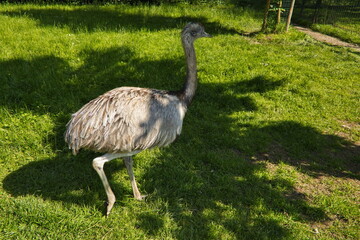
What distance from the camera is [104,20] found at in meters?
9.43

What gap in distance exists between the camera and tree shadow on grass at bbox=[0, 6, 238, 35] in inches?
339

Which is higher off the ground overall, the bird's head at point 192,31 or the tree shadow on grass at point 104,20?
the bird's head at point 192,31

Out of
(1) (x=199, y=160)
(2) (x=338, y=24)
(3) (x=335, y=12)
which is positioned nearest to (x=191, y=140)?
(1) (x=199, y=160)

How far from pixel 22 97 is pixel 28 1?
27.8 ft

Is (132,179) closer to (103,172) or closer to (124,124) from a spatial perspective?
(103,172)

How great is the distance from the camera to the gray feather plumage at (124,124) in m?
3.44

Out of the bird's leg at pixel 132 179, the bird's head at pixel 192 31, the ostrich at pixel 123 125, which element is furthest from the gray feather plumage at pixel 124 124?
the bird's head at pixel 192 31

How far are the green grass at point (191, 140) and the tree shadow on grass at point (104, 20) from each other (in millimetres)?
103

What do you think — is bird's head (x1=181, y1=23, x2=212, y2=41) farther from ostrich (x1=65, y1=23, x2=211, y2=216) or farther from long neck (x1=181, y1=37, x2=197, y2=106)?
ostrich (x1=65, y1=23, x2=211, y2=216)

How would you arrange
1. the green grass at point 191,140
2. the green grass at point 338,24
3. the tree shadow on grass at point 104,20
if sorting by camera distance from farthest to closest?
1. the green grass at point 338,24
2. the tree shadow on grass at point 104,20
3. the green grass at point 191,140

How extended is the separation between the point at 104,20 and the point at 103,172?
710cm

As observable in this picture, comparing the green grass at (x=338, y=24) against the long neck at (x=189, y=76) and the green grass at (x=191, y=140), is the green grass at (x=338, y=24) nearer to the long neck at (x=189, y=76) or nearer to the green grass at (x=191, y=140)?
the green grass at (x=191, y=140)

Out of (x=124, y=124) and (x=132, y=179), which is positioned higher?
(x=124, y=124)

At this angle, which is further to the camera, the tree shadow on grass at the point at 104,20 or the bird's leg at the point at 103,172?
the tree shadow on grass at the point at 104,20
